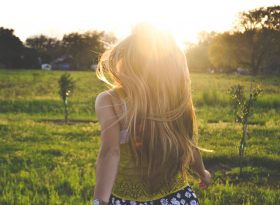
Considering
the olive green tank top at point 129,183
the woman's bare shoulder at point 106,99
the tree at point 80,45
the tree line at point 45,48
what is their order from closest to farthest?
the woman's bare shoulder at point 106,99, the olive green tank top at point 129,183, the tree line at point 45,48, the tree at point 80,45

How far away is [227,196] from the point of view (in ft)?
21.5

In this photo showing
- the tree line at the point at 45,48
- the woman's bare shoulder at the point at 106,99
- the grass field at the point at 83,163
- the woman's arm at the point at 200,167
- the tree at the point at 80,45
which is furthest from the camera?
the tree at the point at 80,45

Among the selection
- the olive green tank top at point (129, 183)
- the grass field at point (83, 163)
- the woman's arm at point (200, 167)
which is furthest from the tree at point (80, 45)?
→ the olive green tank top at point (129, 183)

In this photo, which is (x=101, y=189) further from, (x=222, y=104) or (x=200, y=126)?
(x=222, y=104)

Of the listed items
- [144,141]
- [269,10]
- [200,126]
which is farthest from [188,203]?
[269,10]

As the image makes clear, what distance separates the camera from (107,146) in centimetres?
285

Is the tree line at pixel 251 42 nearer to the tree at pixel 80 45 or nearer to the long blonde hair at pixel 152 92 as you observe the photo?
the tree at pixel 80 45

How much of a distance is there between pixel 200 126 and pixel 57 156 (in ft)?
19.2

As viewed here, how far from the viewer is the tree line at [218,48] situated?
58344 millimetres

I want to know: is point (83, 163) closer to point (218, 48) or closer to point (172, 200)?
point (172, 200)

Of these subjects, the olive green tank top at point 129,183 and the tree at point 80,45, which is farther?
the tree at point 80,45

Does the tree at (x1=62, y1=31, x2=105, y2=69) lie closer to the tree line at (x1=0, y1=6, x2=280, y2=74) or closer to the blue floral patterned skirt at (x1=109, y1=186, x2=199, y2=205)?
the tree line at (x1=0, y1=6, x2=280, y2=74)

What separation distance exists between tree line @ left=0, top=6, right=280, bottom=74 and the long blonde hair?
28467mm

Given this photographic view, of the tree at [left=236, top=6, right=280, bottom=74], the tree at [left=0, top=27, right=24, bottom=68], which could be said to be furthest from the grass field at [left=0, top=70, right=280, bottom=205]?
the tree at [left=0, top=27, right=24, bottom=68]
